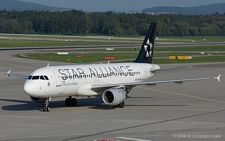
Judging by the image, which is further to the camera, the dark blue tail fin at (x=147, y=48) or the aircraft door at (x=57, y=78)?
the dark blue tail fin at (x=147, y=48)

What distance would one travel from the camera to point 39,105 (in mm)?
43875

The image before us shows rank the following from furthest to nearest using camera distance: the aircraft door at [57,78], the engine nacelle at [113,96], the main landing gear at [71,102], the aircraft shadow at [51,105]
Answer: the main landing gear at [71,102]
the aircraft shadow at [51,105]
the engine nacelle at [113,96]
the aircraft door at [57,78]

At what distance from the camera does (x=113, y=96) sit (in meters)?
40.4

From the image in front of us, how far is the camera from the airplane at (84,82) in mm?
39062

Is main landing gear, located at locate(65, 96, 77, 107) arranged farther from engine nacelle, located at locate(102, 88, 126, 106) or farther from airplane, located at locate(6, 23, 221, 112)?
engine nacelle, located at locate(102, 88, 126, 106)

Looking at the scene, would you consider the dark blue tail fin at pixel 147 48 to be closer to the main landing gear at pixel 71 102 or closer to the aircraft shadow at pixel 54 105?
the aircraft shadow at pixel 54 105

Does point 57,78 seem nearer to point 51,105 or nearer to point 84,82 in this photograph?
point 84,82

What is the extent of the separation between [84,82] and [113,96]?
2.88 m

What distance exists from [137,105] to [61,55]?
207 feet

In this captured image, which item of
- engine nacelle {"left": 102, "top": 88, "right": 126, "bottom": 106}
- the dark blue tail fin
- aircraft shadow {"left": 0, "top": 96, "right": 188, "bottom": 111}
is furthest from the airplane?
the dark blue tail fin

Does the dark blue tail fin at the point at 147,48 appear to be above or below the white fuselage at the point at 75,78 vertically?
above

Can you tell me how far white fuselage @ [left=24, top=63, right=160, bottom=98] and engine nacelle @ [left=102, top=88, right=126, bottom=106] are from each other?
152 centimetres

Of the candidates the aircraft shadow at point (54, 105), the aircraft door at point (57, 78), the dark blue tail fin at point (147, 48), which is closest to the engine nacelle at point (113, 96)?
the aircraft shadow at point (54, 105)

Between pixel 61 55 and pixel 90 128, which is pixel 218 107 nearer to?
pixel 90 128
